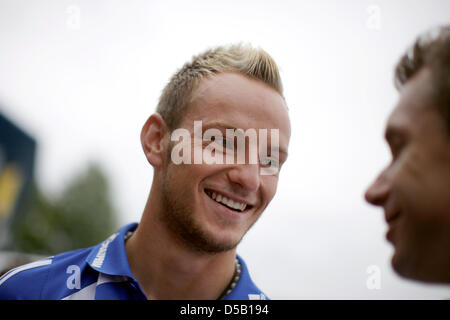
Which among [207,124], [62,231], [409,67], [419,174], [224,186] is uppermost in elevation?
[409,67]

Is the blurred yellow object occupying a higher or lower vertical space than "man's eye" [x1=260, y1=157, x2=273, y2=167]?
lower

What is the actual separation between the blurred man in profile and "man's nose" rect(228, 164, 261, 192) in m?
0.76

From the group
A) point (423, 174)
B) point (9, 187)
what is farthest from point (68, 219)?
point (423, 174)

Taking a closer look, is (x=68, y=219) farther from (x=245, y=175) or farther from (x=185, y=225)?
(x=245, y=175)

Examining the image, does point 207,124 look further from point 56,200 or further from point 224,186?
point 56,200

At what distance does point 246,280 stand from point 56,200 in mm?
26080

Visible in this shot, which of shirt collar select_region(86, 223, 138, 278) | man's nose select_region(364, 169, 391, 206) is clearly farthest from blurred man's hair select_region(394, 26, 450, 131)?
shirt collar select_region(86, 223, 138, 278)

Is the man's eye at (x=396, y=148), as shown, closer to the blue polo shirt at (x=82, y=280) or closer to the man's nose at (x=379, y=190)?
the man's nose at (x=379, y=190)

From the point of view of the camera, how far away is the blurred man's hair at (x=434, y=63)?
4.20 ft

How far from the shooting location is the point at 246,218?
2135 millimetres

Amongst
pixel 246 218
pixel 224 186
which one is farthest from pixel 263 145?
pixel 246 218

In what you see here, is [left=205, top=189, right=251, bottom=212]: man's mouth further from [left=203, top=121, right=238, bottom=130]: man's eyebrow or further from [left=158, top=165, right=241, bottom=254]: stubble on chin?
[left=203, top=121, right=238, bottom=130]: man's eyebrow

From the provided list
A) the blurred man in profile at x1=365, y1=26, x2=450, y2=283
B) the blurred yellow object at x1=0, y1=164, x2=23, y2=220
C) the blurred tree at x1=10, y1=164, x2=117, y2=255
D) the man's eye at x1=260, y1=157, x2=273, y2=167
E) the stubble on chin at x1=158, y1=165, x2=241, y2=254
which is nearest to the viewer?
the blurred man in profile at x1=365, y1=26, x2=450, y2=283

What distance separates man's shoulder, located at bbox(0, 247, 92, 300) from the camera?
2020 mm
